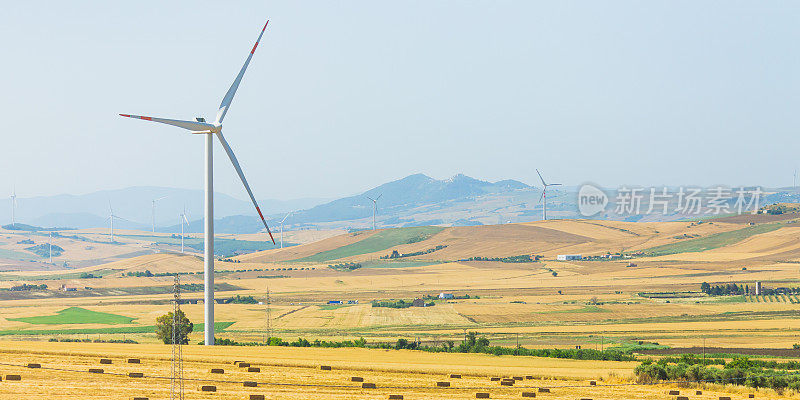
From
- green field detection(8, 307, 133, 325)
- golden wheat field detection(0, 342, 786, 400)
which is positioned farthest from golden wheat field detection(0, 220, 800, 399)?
green field detection(8, 307, 133, 325)

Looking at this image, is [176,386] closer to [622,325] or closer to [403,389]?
[403,389]

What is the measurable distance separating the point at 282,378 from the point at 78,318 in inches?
4901

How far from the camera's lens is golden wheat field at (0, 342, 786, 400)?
44.0 m

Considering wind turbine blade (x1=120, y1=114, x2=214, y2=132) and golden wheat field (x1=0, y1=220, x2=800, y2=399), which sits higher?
wind turbine blade (x1=120, y1=114, x2=214, y2=132)

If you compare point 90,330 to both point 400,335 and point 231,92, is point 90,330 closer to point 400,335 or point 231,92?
point 400,335

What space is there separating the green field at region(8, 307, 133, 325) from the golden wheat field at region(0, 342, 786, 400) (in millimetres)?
96574

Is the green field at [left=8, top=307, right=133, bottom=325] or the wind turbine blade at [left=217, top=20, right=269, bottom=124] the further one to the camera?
the green field at [left=8, top=307, right=133, bottom=325]

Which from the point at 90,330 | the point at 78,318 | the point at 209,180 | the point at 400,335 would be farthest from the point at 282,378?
the point at 78,318

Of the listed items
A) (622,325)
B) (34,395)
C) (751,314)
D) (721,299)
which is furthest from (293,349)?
(721,299)

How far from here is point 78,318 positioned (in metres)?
162

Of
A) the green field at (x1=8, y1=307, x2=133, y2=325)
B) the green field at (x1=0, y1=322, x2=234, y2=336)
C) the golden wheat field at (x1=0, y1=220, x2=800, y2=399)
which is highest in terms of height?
the golden wheat field at (x1=0, y1=220, x2=800, y2=399)

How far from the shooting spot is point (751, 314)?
150m

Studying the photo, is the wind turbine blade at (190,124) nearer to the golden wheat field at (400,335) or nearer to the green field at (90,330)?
the golden wheat field at (400,335)

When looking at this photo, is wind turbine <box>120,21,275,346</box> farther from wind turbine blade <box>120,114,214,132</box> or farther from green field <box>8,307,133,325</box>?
green field <box>8,307,133,325</box>
